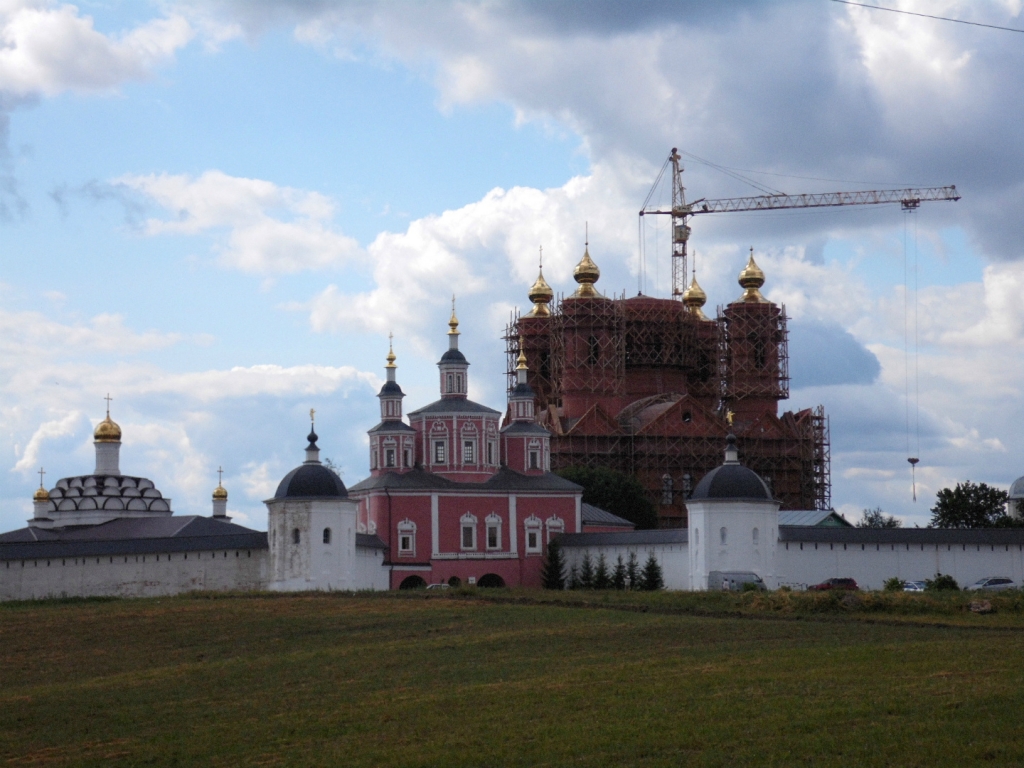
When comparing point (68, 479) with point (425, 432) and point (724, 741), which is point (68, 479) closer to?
point (425, 432)

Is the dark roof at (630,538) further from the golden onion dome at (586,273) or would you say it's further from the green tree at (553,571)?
the golden onion dome at (586,273)

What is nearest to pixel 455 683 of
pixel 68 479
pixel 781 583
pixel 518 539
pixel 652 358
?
pixel 781 583

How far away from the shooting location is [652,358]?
84.4 metres

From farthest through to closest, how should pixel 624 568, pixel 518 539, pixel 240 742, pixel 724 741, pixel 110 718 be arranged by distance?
1. pixel 518 539
2. pixel 624 568
3. pixel 110 718
4. pixel 240 742
5. pixel 724 741

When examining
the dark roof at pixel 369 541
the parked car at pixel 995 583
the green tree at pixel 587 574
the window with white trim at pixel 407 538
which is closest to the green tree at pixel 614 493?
the green tree at pixel 587 574

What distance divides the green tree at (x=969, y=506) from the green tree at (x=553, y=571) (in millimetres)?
14935

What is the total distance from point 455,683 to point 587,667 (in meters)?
2.16

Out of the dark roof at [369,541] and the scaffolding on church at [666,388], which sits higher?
the scaffolding on church at [666,388]

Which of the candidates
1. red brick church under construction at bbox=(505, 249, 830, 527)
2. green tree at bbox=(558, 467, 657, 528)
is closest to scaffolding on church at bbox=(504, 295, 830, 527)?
red brick church under construction at bbox=(505, 249, 830, 527)

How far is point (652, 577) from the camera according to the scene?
2067 inches

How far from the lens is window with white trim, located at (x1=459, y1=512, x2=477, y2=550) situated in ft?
193

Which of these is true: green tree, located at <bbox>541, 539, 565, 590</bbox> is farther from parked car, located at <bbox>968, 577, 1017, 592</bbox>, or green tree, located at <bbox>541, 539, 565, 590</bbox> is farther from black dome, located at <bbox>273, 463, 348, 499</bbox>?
parked car, located at <bbox>968, 577, 1017, 592</bbox>

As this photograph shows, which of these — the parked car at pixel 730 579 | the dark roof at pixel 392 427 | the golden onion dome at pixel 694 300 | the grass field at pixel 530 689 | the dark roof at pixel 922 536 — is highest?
the golden onion dome at pixel 694 300

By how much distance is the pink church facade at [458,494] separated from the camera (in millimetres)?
57875
